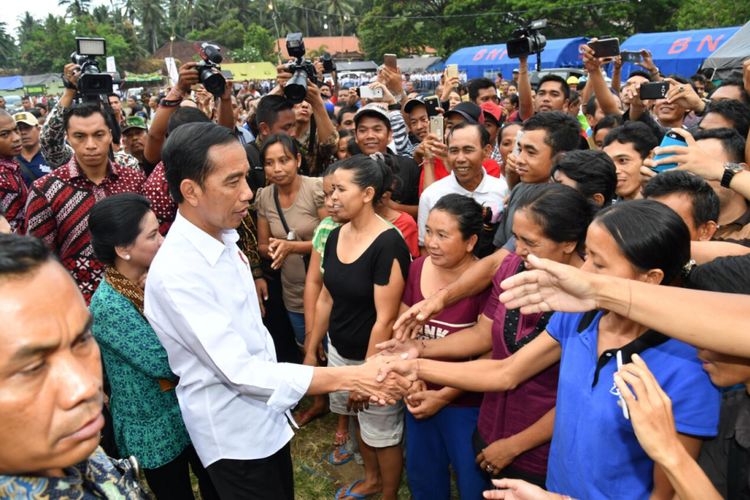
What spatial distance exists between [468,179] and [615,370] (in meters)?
2.28

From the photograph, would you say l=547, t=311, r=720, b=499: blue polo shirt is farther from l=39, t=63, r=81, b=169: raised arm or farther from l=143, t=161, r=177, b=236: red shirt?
l=39, t=63, r=81, b=169: raised arm

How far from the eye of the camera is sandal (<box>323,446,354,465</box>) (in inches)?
152

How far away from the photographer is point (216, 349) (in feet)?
6.73

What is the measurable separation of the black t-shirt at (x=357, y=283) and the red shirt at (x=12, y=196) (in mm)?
2576

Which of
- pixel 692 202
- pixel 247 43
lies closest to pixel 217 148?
pixel 692 202

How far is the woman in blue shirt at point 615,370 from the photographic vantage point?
5.09ft

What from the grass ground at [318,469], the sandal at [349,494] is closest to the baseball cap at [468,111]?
the grass ground at [318,469]

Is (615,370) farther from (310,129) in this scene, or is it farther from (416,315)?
(310,129)

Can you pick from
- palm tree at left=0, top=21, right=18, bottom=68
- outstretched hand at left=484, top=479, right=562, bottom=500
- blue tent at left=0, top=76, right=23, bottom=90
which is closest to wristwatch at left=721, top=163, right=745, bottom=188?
outstretched hand at left=484, top=479, right=562, bottom=500

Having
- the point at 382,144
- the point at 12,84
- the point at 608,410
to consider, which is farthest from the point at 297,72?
the point at 12,84

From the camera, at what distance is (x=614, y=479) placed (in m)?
1.69

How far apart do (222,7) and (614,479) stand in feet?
269

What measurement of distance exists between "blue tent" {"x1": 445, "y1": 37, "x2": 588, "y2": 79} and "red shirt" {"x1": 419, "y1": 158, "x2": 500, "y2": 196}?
2190 centimetres

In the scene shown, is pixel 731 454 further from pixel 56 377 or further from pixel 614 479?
pixel 56 377
